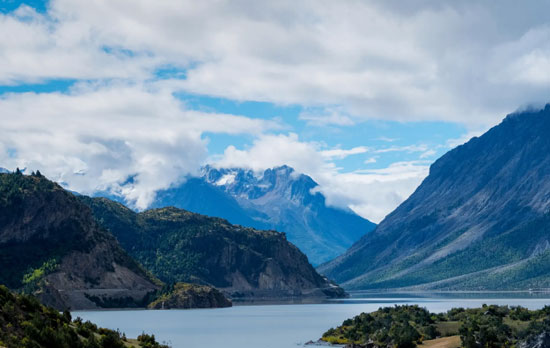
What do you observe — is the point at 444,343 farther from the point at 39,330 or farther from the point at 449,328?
the point at 39,330

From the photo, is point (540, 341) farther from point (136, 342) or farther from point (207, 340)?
point (207, 340)

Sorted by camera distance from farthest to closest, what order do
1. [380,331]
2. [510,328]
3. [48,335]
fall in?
[380,331] < [510,328] < [48,335]

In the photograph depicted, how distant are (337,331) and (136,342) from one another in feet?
207

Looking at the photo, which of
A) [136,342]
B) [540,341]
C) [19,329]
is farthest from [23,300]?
[540,341]

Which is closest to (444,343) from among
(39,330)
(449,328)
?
(449,328)

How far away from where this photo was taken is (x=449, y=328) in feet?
385

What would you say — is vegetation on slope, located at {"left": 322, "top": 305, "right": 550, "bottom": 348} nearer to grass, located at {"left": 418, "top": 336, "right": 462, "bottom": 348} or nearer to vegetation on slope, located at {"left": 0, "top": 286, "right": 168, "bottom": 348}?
grass, located at {"left": 418, "top": 336, "right": 462, "bottom": 348}

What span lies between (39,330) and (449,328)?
69313 mm

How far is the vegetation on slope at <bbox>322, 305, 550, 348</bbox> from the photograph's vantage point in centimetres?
9512

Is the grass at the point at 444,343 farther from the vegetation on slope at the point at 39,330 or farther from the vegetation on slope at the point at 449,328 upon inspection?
the vegetation on slope at the point at 39,330

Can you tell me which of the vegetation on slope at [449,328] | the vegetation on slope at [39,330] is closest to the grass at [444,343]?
the vegetation on slope at [449,328]

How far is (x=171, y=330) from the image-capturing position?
165250 millimetres

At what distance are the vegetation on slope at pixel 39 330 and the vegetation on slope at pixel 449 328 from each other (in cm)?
4455

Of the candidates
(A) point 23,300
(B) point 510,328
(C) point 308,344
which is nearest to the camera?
(A) point 23,300
